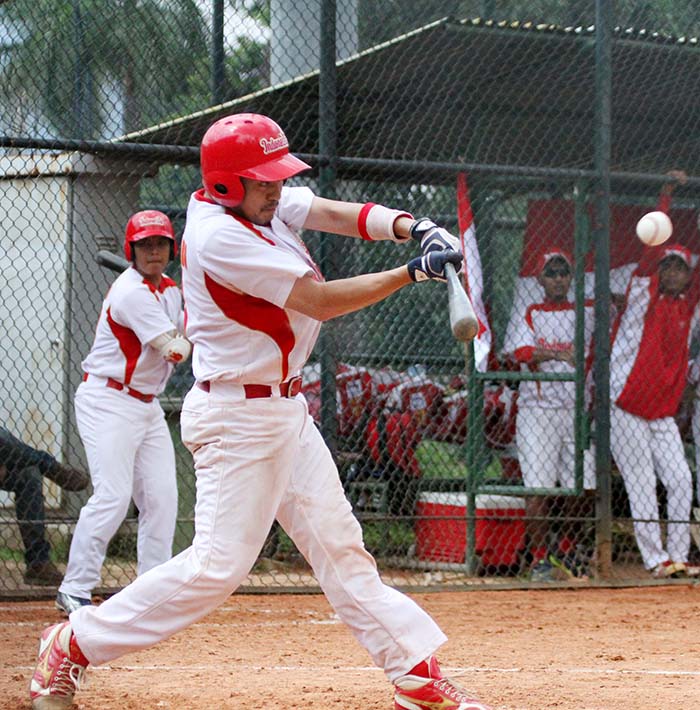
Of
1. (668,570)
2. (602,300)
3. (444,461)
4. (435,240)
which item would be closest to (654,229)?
(602,300)

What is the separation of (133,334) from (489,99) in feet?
9.64

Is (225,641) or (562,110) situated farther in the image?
(562,110)

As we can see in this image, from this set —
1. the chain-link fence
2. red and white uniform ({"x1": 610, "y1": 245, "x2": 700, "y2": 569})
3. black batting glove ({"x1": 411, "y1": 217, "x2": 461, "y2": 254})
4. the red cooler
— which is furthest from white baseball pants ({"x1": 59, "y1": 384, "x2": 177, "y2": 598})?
red and white uniform ({"x1": 610, "y1": 245, "x2": 700, "y2": 569})

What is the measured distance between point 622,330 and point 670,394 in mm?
483

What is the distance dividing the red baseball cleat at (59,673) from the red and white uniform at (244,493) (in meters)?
0.06

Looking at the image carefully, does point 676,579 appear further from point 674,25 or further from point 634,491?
point 674,25

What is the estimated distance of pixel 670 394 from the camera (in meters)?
7.72

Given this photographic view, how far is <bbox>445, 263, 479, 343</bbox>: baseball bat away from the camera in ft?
10.4

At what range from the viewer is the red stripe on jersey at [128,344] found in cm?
611

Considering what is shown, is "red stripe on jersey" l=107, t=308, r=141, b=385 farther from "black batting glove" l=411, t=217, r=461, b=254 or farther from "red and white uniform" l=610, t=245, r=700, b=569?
"red and white uniform" l=610, t=245, r=700, b=569

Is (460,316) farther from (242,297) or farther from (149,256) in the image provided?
(149,256)

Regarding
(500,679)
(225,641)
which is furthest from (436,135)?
(500,679)

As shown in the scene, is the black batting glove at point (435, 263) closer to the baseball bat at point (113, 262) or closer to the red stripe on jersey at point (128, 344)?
the red stripe on jersey at point (128, 344)

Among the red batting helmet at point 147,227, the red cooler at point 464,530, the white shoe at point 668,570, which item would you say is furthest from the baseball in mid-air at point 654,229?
the red batting helmet at point 147,227
